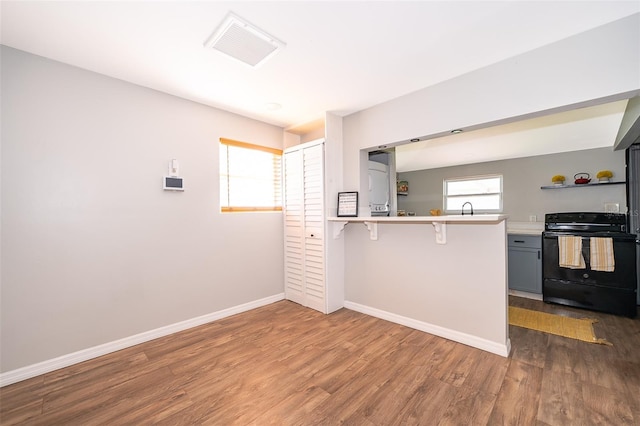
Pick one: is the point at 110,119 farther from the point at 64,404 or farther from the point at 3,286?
the point at 64,404

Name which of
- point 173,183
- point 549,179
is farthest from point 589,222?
point 173,183

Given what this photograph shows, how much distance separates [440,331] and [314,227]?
1.77 metres

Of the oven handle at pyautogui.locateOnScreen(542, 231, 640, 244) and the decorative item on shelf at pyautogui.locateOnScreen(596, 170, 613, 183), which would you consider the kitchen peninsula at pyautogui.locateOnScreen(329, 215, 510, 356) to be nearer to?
the oven handle at pyautogui.locateOnScreen(542, 231, 640, 244)

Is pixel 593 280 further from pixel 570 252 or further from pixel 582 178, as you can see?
pixel 582 178

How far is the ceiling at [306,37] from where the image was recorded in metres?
1.62

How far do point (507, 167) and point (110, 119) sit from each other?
553cm

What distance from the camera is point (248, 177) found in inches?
139

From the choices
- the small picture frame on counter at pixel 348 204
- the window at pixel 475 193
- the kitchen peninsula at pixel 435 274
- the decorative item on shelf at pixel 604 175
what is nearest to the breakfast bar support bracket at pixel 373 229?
the kitchen peninsula at pixel 435 274

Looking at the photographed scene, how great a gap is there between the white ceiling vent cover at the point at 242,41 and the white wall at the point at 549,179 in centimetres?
437

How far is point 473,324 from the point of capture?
8.02ft

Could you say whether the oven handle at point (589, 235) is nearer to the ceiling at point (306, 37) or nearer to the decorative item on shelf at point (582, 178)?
the decorative item on shelf at point (582, 178)

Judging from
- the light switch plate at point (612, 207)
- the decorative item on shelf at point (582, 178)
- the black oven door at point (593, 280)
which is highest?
the decorative item on shelf at point (582, 178)

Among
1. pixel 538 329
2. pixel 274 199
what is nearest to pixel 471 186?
pixel 538 329

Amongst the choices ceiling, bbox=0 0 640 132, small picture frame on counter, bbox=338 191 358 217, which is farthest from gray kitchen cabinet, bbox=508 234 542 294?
ceiling, bbox=0 0 640 132
